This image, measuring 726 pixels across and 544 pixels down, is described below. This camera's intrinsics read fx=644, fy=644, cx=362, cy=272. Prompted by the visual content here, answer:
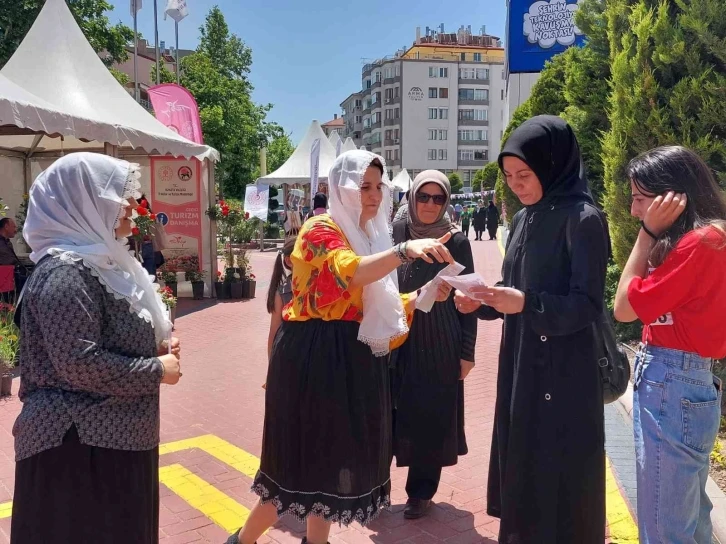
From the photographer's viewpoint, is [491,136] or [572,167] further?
[491,136]

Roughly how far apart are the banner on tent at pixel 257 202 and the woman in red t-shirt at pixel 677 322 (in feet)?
66.4

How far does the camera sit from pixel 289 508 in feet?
9.36

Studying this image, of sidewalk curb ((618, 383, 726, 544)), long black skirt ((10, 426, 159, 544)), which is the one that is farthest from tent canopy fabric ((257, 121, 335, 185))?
long black skirt ((10, 426, 159, 544))

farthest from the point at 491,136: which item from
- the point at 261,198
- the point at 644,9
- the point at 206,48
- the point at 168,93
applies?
the point at 644,9

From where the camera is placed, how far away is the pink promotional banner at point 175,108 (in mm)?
12625

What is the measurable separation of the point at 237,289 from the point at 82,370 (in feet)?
34.9

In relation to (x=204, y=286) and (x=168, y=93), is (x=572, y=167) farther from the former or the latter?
(x=168, y=93)

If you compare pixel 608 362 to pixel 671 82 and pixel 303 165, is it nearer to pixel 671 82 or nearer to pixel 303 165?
pixel 671 82

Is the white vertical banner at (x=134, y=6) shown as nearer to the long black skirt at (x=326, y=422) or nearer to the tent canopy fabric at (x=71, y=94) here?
the tent canopy fabric at (x=71, y=94)

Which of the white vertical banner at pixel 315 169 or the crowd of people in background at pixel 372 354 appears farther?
the white vertical banner at pixel 315 169

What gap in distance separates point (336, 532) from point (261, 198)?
63.8ft

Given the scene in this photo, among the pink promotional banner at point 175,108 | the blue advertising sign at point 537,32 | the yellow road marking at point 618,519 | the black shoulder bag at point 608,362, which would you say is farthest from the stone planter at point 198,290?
the blue advertising sign at point 537,32

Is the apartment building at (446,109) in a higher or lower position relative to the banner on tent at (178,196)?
higher

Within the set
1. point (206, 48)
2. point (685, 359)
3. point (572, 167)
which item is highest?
point (206, 48)
